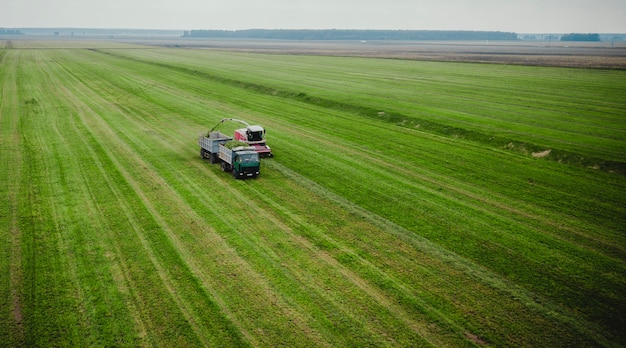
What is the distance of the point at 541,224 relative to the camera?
19688 mm

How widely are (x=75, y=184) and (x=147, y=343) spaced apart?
1474cm

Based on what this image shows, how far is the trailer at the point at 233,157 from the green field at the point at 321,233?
80 centimetres

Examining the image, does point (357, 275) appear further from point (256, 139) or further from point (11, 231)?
point (256, 139)

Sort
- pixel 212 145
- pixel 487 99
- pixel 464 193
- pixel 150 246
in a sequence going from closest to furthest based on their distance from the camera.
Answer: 1. pixel 150 246
2. pixel 464 193
3. pixel 212 145
4. pixel 487 99

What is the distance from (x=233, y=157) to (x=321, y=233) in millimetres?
8992

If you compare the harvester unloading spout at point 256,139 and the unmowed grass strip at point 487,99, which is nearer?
the harvester unloading spout at point 256,139

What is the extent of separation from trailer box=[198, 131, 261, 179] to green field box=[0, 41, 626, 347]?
2.64ft

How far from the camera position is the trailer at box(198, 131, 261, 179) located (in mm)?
24906

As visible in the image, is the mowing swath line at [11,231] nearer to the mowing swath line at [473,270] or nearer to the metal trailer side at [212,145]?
the metal trailer side at [212,145]

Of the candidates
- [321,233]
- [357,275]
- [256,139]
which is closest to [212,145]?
[256,139]

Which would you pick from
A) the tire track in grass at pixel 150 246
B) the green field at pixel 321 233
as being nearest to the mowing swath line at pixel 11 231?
the green field at pixel 321 233

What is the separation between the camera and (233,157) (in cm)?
2536

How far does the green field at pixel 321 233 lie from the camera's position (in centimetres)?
1289

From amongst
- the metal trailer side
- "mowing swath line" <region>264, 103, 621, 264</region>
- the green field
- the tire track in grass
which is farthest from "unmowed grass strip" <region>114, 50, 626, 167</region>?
the tire track in grass
